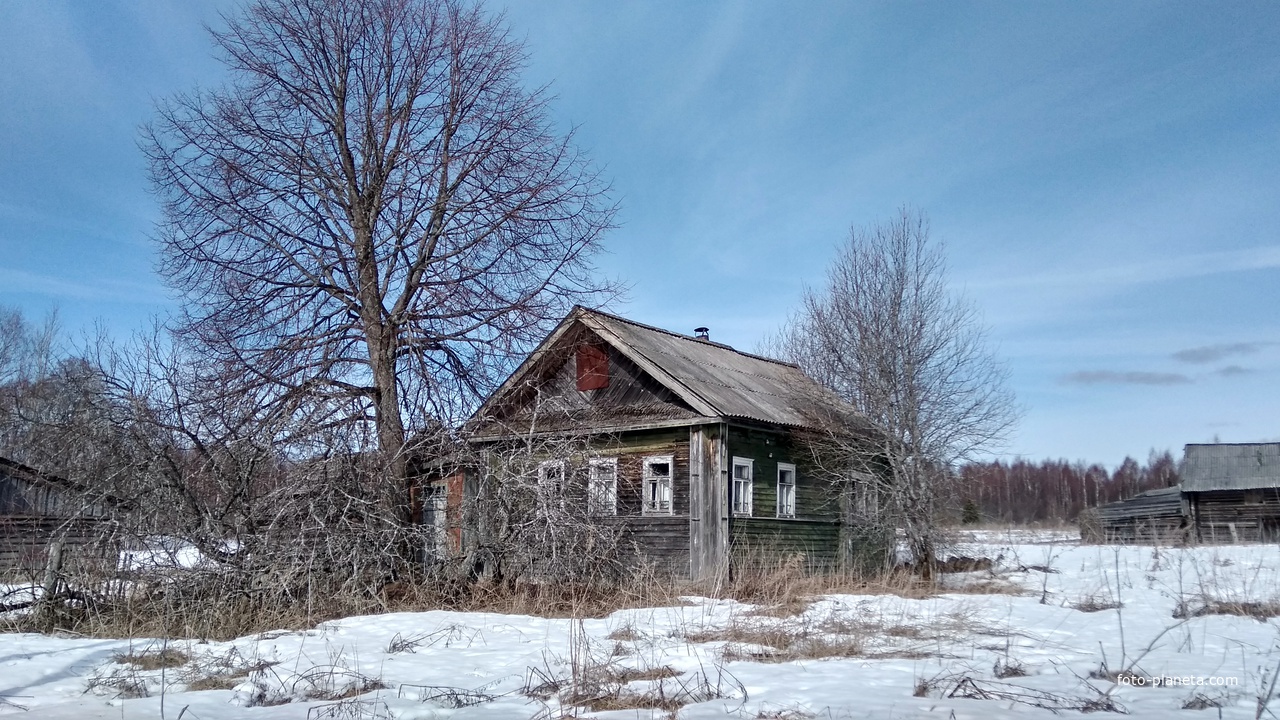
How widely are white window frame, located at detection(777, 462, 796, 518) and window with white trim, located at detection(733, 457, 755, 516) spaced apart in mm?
1235

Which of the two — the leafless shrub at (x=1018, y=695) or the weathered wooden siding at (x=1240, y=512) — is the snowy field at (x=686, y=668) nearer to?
the leafless shrub at (x=1018, y=695)

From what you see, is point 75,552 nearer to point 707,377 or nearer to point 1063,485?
point 707,377

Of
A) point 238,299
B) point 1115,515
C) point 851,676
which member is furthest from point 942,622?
point 1115,515

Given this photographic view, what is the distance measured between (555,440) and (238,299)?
4878mm

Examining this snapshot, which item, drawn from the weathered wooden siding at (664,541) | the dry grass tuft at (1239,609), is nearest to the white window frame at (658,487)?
the weathered wooden siding at (664,541)

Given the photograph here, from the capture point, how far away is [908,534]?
58.7 ft

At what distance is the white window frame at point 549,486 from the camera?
450 inches

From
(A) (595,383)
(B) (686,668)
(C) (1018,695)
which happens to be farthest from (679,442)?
(C) (1018,695)

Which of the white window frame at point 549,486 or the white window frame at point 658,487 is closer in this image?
the white window frame at point 549,486

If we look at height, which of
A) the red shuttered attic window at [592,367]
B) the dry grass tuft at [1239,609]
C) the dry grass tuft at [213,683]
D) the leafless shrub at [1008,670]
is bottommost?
the dry grass tuft at [213,683]

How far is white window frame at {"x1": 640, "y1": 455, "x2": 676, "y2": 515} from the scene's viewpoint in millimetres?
15906

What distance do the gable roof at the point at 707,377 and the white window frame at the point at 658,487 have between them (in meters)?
1.28

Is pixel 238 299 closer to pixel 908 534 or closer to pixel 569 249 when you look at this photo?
pixel 569 249

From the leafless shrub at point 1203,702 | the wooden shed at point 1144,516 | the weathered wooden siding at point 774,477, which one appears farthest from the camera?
the wooden shed at point 1144,516
